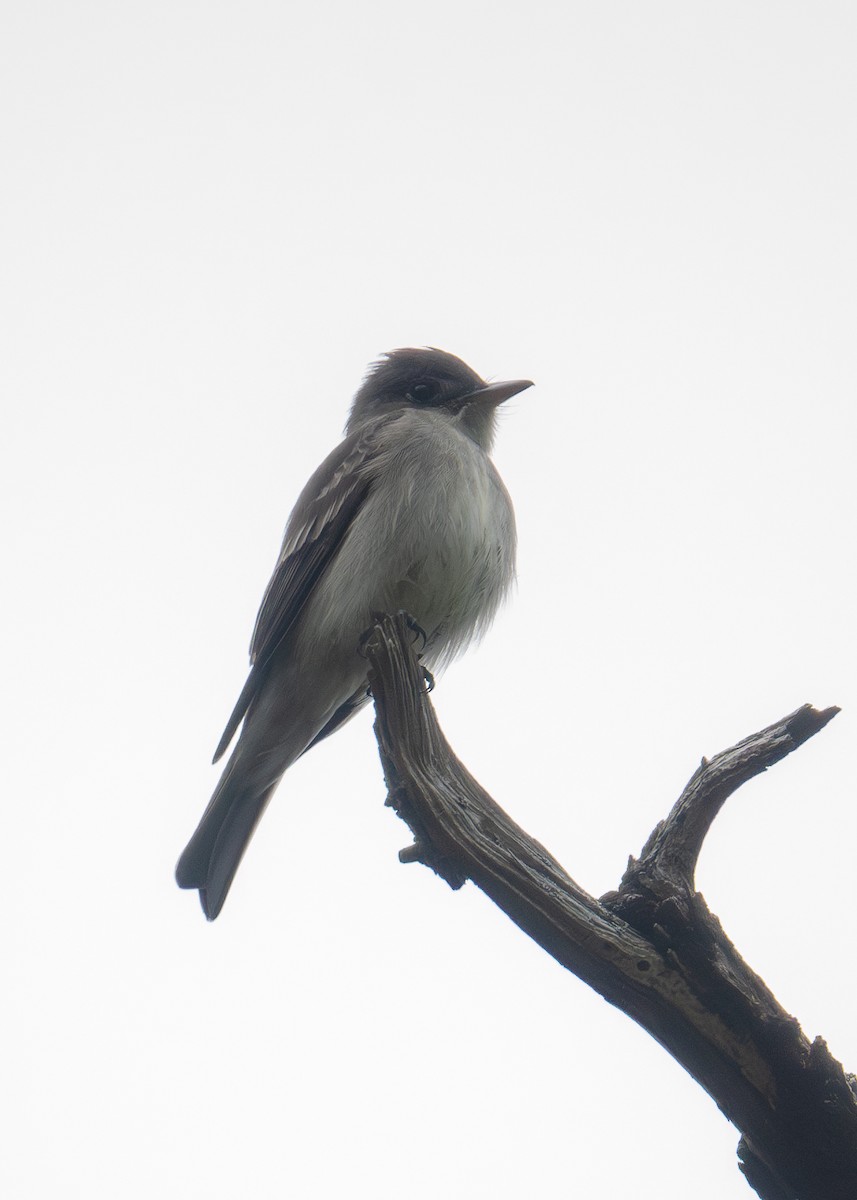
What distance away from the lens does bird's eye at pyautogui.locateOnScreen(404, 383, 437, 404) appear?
755 cm

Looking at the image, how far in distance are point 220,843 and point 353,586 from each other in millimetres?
1555

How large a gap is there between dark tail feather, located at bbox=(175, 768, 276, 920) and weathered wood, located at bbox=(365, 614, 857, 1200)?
191cm

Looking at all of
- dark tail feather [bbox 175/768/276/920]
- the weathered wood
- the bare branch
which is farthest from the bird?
the bare branch

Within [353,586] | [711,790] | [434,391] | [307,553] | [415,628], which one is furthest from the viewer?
[434,391]

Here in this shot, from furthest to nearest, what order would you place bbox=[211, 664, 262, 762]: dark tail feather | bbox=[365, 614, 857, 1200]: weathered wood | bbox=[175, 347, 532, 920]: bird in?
bbox=[211, 664, 262, 762]: dark tail feather
bbox=[175, 347, 532, 920]: bird
bbox=[365, 614, 857, 1200]: weathered wood

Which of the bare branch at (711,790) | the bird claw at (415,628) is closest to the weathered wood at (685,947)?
the bare branch at (711,790)

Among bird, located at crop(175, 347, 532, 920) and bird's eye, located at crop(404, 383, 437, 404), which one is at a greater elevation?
bird's eye, located at crop(404, 383, 437, 404)

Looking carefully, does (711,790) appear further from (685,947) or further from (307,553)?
(307,553)

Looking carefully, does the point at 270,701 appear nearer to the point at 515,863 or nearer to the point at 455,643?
the point at 455,643

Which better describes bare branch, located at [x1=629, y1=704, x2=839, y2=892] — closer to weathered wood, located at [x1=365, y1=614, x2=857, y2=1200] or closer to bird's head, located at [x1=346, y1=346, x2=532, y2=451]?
weathered wood, located at [x1=365, y1=614, x2=857, y2=1200]

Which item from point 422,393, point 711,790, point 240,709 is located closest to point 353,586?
point 240,709

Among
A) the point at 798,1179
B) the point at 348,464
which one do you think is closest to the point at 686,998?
the point at 798,1179

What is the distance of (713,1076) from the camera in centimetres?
390

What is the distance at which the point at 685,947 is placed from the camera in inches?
158
